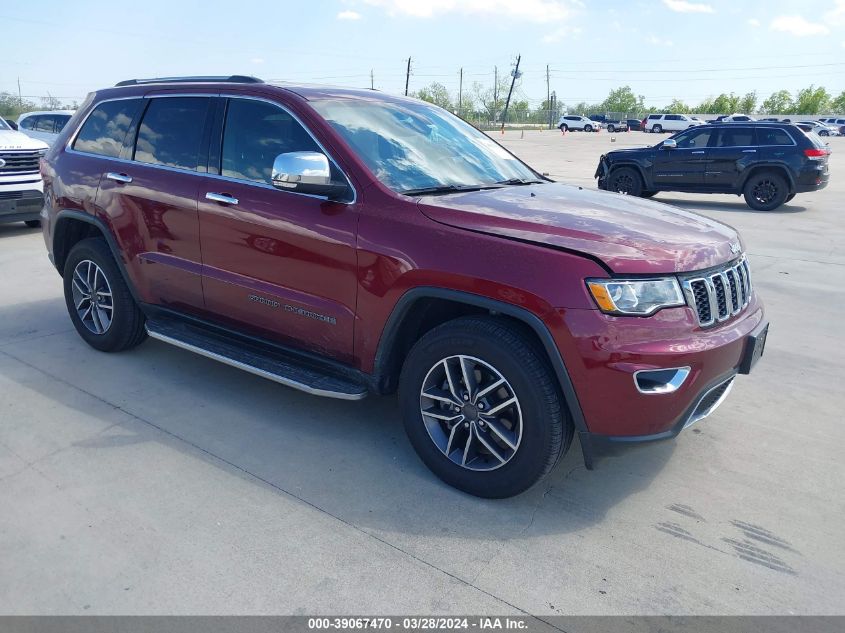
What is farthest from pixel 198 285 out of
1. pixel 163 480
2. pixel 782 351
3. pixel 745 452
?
pixel 782 351

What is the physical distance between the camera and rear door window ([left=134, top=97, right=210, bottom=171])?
4285 millimetres

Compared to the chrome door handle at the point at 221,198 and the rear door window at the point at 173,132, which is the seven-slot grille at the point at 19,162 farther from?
the chrome door handle at the point at 221,198

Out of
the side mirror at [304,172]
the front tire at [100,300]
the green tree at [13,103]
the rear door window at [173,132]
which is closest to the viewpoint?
the side mirror at [304,172]

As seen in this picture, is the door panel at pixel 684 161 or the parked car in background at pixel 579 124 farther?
the parked car in background at pixel 579 124

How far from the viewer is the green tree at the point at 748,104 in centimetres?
12331

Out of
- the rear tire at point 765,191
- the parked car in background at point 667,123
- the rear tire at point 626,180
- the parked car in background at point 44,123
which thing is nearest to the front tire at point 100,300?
the parked car in background at point 44,123

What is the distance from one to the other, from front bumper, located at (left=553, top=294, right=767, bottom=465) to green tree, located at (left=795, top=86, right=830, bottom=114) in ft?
458

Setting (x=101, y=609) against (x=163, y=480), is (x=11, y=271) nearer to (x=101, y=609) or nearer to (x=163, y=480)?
(x=163, y=480)

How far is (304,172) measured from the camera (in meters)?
3.37

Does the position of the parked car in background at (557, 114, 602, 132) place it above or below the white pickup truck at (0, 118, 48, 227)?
below

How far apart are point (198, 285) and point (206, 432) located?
0.93 m

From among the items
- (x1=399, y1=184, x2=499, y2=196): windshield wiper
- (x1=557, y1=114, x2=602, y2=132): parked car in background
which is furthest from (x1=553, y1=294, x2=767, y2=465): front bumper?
(x1=557, y1=114, x2=602, y2=132): parked car in background

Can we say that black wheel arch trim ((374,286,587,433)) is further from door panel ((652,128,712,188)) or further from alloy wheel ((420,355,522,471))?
door panel ((652,128,712,188))

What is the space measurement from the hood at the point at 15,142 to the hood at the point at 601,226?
336 inches
